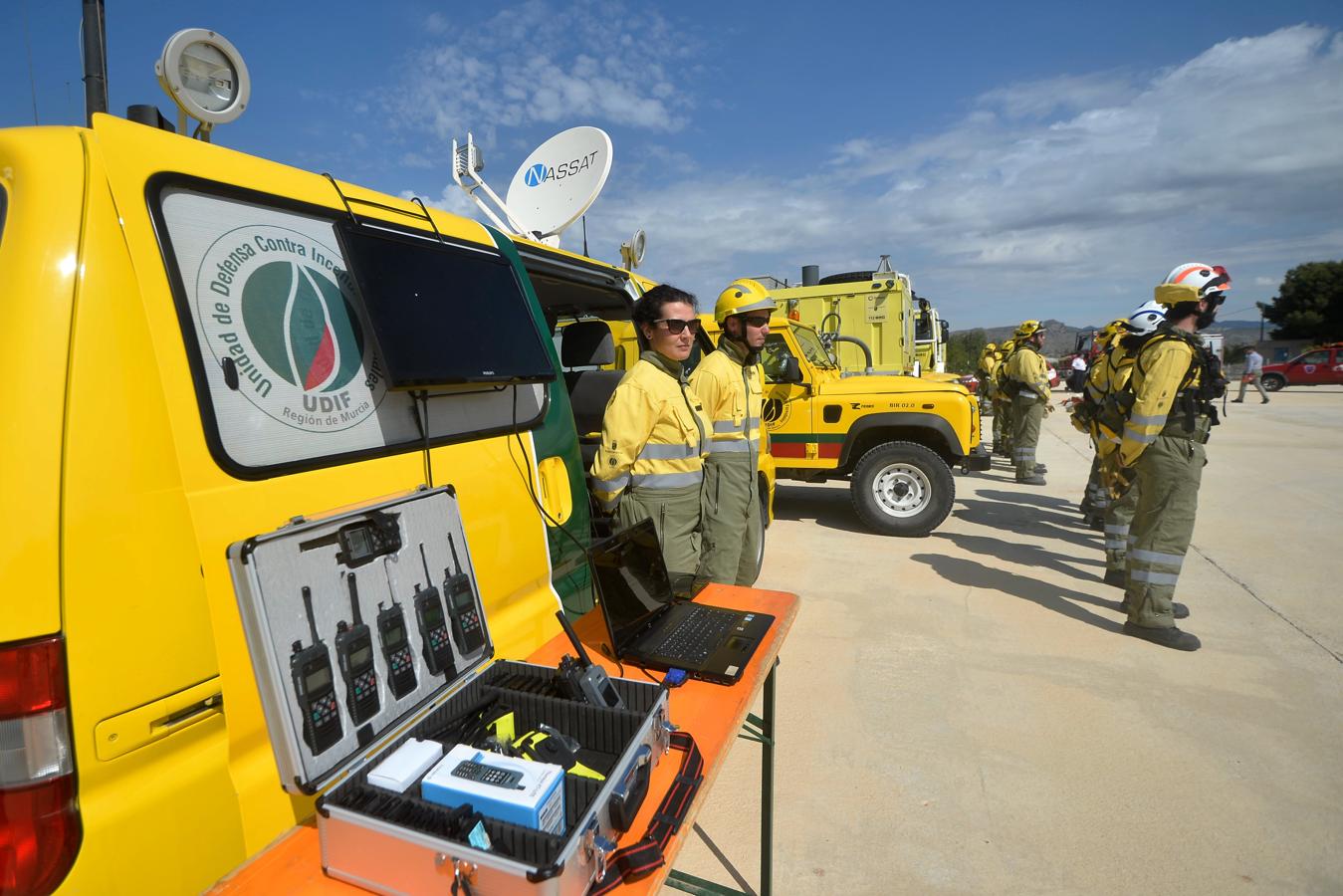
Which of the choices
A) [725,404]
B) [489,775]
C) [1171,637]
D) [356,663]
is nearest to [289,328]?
[356,663]

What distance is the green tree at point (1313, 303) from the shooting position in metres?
35.8

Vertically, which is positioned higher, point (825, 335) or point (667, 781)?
point (825, 335)

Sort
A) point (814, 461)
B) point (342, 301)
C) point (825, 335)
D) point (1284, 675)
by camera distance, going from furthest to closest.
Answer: point (825, 335), point (814, 461), point (1284, 675), point (342, 301)

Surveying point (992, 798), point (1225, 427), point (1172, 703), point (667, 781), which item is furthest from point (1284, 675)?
point (1225, 427)

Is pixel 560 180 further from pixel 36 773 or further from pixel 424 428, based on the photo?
pixel 36 773

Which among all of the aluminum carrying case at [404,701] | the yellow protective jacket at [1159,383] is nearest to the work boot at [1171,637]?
the yellow protective jacket at [1159,383]

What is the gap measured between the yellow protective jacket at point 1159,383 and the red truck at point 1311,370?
2795 cm

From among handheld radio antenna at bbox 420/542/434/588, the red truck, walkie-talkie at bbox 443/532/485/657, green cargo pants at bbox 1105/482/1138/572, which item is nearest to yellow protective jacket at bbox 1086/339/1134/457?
green cargo pants at bbox 1105/482/1138/572

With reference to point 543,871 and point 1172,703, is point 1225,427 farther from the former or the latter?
point 543,871

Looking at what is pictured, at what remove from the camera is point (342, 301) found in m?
1.51

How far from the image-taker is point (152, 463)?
1.06 meters

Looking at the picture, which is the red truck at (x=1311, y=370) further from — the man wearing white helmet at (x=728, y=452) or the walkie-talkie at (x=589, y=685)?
the walkie-talkie at (x=589, y=685)

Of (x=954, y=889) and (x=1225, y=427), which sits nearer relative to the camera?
(x=954, y=889)

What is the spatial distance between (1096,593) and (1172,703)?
170 cm
